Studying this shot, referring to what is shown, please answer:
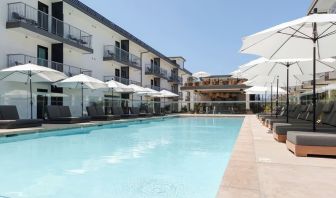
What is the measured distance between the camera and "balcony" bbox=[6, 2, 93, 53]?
619 inches

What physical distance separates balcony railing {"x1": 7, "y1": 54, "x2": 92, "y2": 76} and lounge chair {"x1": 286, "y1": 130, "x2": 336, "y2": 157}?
14377 millimetres

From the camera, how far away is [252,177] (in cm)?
363

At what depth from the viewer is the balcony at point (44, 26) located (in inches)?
619

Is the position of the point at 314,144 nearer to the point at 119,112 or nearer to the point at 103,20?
the point at 119,112

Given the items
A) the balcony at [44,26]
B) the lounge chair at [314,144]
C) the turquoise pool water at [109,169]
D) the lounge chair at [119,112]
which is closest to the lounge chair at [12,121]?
the turquoise pool water at [109,169]

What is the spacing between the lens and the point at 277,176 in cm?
368

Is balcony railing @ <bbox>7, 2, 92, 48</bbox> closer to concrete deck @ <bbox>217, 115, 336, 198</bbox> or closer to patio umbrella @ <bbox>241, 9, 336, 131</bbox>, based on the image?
patio umbrella @ <bbox>241, 9, 336, 131</bbox>

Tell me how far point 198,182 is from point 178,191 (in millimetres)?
633

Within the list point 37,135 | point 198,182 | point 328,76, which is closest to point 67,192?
point 198,182

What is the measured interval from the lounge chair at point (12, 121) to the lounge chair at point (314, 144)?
949 cm

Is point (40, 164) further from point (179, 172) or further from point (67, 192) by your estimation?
point (179, 172)

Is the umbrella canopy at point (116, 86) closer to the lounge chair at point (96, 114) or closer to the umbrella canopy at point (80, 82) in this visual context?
the umbrella canopy at point (80, 82)

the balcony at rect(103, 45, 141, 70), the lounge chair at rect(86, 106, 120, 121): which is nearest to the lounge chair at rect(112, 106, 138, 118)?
the lounge chair at rect(86, 106, 120, 121)

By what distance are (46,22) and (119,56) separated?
9574 millimetres
